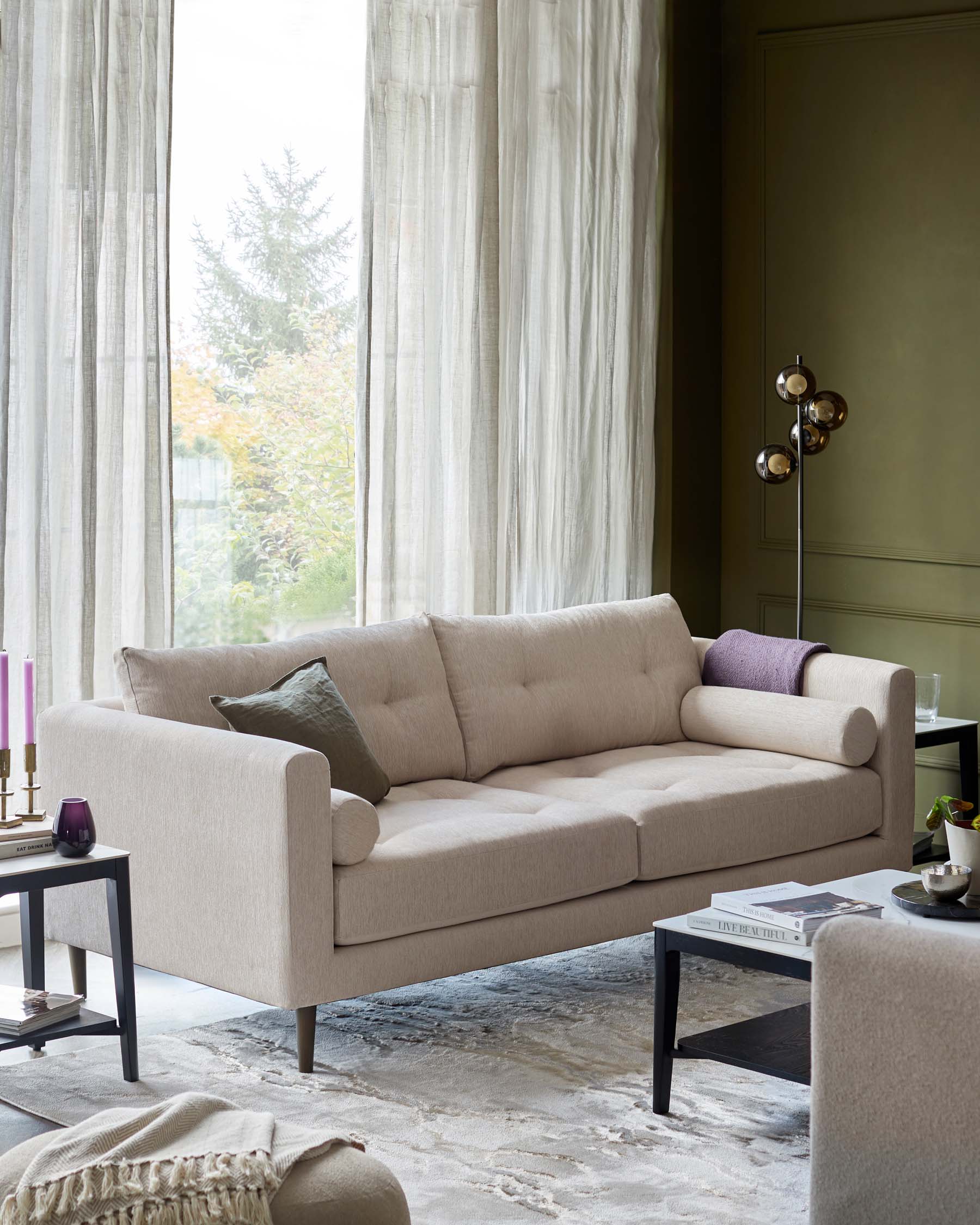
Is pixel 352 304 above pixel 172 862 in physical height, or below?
above

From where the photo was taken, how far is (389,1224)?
5.95 ft

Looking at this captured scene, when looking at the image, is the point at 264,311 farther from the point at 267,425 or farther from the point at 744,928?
the point at 744,928

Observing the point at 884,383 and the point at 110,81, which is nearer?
the point at 110,81

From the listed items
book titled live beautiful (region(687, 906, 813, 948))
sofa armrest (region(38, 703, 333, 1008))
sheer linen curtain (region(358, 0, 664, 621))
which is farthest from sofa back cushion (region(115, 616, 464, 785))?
book titled live beautiful (region(687, 906, 813, 948))

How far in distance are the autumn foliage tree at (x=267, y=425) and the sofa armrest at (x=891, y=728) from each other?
1518 mm

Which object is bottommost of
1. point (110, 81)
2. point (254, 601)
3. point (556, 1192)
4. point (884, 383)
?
point (556, 1192)

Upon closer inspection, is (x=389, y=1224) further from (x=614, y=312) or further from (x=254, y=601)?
(x=614, y=312)

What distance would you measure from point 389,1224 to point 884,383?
4231mm

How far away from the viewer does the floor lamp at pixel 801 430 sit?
5078mm

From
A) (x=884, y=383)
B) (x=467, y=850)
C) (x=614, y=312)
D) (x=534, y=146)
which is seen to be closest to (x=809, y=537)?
(x=884, y=383)

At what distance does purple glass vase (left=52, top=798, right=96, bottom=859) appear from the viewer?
3.06 meters

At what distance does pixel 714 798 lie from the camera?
151 inches

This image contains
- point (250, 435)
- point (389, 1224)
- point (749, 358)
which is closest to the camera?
point (389, 1224)

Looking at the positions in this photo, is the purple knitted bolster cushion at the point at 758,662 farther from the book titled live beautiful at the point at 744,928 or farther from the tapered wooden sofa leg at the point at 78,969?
the tapered wooden sofa leg at the point at 78,969
